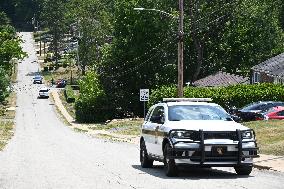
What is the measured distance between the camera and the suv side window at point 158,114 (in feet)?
62.0

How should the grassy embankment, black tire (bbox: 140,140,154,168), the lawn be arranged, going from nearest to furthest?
1. black tire (bbox: 140,140,154,168)
2. the lawn
3. the grassy embankment

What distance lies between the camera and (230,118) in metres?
18.5

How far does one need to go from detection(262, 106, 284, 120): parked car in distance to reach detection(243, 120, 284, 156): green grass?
3.69 meters

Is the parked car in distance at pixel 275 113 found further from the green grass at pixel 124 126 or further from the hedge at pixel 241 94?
the green grass at pixel 124 126

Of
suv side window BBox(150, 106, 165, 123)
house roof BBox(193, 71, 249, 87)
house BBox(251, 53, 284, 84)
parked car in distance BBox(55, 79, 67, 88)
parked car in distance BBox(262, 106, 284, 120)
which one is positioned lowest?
parked car in distance BBox(262, 106, 284, 120)

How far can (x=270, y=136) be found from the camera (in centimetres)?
2864

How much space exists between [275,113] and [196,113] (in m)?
21.1

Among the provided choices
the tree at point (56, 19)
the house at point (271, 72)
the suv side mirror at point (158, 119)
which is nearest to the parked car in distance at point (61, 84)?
the tree at point (56, 19)

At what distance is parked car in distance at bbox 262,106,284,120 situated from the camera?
3869 centimetres

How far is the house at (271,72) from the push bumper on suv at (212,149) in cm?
4616

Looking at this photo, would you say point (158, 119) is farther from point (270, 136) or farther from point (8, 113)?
point (8, 113)

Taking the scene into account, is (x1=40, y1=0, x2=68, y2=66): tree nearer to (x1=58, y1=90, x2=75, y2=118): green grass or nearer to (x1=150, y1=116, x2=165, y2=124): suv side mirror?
(x1=58, y1=90, x2=75, y2=118): green grass

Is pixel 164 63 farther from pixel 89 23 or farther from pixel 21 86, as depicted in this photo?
pixel 21 86

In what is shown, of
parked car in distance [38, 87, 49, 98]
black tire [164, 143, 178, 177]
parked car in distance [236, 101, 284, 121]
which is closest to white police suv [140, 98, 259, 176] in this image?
black tire [164, 143, 178, 177]
